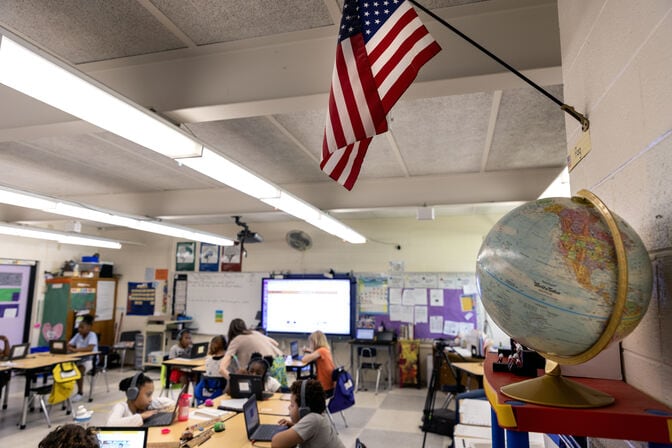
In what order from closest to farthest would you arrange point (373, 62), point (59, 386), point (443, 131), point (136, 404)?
point (373, 62) < point (136, 404) < point (443, 131) < point (59, 386)

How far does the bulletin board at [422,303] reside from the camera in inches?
304

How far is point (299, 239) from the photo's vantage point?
8414 mm

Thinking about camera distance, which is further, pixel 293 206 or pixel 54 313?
pixel 54 313

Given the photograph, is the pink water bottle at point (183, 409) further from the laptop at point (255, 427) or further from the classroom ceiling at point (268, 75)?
the classroom ceiling at point (268, 75)

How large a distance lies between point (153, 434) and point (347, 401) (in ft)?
7.90

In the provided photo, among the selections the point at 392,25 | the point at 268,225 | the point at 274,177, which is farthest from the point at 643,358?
the point at 268,225

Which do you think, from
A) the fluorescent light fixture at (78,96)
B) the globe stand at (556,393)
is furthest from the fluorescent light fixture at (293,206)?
the globe stand at (556,393)

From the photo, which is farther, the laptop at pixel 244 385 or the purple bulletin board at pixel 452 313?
the purple bulletin board at pixel 452 313

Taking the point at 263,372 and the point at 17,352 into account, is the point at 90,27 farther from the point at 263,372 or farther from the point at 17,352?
the point at 17,352

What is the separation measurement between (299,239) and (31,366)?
4.63 m

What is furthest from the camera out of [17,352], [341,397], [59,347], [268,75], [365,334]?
[365,334]

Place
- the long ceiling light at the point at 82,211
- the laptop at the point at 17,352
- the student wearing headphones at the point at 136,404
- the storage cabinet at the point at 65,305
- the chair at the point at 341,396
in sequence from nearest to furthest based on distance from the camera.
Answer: the student wearing headphones at the point at 136,404, the long ceiling light at the point at 82,211, the chair at the point at 341,396, the laptop at the point at 17,352, the storage cabinet at the point at 65,305

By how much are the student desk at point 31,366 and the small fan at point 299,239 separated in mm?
4047

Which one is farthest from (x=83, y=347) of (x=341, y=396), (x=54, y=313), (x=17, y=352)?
(x=341, y=396)
